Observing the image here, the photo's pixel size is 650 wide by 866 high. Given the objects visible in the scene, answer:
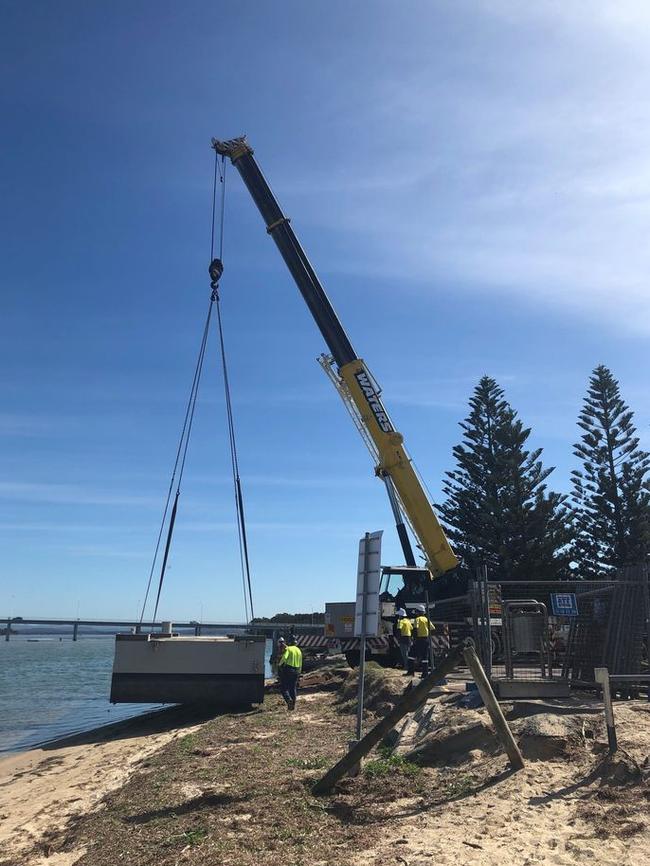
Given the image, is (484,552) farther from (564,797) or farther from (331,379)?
(564,797)

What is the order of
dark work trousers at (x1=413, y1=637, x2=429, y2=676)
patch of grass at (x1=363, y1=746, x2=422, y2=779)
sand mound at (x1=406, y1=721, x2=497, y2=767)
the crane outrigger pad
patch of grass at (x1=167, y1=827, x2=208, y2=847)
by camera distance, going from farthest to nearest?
dark work trousers at (x1=413, y1=637, x2=429, y2=676)
the crane outrigger pad
sand mound at (x1=406, y1=721, x2=497, y2=767)
patch of grass at (x1=363, y1=746, x2=422, y2=779)
patch of grass at (x1=167, y1=827, x2=208, y2=847)

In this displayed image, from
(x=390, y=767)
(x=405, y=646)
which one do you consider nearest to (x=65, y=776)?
(x=390, y=767)

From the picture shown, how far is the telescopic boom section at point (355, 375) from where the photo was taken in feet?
60.5

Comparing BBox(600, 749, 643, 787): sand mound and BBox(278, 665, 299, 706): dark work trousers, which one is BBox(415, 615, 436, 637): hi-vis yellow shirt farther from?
BBox(600, 749, 643, 787): sand mound

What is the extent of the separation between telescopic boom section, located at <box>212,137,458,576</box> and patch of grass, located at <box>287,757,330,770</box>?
10.5 m

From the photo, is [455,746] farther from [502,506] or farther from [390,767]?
[502,506]

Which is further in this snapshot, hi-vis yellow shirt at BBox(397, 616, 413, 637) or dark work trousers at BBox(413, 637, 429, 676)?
hi-vis yellow shirt at BBox(397, 616, 413, 637)

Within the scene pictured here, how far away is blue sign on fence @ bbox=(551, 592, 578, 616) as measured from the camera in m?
10.3

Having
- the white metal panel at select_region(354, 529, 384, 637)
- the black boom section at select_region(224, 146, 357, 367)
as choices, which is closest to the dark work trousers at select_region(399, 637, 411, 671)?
the black boom section at select_region(224, 146, 357, 367)

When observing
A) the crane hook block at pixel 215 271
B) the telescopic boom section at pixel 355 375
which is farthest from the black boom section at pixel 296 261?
the crane hook block at pixel 215 271

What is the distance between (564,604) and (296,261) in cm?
1292

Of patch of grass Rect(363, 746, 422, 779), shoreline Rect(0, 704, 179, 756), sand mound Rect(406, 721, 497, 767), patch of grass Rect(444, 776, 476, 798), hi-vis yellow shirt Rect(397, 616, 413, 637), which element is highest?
hi-vis yellow shirt Rect(397, 616, 413, 637)

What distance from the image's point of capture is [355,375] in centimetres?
1902

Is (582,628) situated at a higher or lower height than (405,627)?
higher
